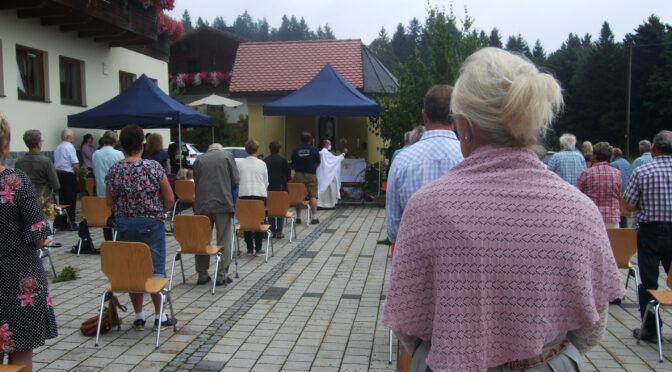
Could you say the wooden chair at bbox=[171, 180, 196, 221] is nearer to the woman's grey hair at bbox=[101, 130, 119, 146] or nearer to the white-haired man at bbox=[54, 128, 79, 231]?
the white-haired man at bbox=[54, 128, 79, 231]

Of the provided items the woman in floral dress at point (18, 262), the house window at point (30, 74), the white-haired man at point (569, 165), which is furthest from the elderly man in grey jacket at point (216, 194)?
the house window at point (30, 74)

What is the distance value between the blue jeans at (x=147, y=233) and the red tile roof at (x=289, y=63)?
16.2 metres

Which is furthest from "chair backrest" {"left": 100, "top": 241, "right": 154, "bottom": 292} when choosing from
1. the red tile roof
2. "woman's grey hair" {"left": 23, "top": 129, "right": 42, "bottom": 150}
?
the red tile roof

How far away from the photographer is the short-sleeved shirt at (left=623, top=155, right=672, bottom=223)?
5.18m

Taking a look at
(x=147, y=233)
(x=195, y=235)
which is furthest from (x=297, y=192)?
(x=147, y=233)

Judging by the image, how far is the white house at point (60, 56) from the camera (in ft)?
40.0

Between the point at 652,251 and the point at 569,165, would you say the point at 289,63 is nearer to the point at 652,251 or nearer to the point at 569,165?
the point at 569,165

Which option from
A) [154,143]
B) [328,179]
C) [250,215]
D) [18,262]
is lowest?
[250,215]

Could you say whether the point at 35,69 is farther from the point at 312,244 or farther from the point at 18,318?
the point at 18,318

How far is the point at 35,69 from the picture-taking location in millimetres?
13422

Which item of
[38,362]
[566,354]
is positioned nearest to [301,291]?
[38,362]

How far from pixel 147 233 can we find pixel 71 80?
36.3 feet

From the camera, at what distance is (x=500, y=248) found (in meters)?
1.61

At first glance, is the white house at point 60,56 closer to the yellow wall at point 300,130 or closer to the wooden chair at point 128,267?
the yellow wall at point 300,130
